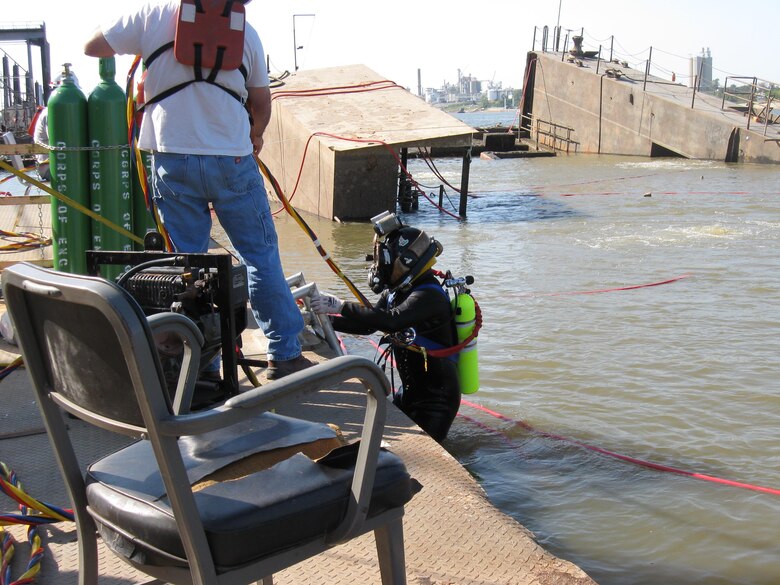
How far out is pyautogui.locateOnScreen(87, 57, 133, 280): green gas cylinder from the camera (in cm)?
584

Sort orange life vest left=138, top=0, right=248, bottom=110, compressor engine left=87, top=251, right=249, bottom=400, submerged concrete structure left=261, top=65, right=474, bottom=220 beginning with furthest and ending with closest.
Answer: submerged concrete structure left=261, top=65, right=474, bottom=220 → orange life vest left=138, top=0, right=248, bottom=110 → compressor engine left=87, top=251, right=249, bottom=400

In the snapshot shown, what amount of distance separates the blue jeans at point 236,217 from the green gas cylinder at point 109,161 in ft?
6.49

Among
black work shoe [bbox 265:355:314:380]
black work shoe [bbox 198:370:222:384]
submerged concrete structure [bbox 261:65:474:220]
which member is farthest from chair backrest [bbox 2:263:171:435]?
submerged concrete structure [bbox 261:65:474:220]

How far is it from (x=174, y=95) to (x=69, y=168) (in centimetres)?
228

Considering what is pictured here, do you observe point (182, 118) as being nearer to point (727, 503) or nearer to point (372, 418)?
point (372, 418)

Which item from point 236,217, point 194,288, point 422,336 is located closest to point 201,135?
point 236,217

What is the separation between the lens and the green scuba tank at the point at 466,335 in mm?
4727

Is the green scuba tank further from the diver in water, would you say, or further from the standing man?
the standing man

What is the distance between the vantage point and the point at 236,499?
1947 millimetres

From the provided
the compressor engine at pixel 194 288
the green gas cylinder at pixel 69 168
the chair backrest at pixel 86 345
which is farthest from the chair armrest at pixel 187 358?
the green gas cylinder at pixel 69 168

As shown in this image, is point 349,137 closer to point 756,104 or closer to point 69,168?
point 69,168

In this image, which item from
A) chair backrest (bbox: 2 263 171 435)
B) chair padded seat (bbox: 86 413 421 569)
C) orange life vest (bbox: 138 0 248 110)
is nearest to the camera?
chair backrest (bbox: 2 263 171 435)

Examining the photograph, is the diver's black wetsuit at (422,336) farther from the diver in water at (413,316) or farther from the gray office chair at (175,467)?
the gray office chair at (175,467)

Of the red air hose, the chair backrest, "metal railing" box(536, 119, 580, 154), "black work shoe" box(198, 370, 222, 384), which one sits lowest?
"metal railing" box(536, 119, 580, 154)
